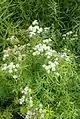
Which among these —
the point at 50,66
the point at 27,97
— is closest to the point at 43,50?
the point at 50,66

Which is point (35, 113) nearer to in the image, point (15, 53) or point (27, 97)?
point (27, 97)

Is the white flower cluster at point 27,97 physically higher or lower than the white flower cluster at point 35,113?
higher

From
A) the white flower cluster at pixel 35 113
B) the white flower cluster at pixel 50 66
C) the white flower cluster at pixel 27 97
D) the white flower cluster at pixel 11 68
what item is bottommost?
the white flower cluster at pixel 35 113

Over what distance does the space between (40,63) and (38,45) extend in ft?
0.38

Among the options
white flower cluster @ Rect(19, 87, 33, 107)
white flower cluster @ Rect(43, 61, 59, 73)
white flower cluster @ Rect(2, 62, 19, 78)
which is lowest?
white flower cluster @ Rect(19, 87, 33, 107)

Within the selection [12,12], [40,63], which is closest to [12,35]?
[12,12]

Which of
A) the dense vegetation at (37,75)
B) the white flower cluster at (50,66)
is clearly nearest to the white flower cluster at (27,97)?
the dense vegetation at (37,75)

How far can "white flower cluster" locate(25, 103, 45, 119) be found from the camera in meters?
1.75

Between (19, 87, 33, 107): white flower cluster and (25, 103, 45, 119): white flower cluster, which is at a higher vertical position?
(19, 87, 33, 107): white flower cluster

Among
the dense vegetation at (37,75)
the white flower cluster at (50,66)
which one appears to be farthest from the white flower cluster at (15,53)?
the white flower cluster at (50,66)

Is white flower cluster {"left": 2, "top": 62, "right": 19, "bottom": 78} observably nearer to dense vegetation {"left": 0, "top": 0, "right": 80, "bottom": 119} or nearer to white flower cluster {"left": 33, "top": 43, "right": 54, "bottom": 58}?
dense vegetation {"left": 0, "top": 0, "right": 80, "bottom": 119}

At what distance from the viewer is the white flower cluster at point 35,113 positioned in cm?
175

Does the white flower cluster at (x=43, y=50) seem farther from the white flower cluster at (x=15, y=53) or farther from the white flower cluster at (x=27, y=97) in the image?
the white flower cluster at (x=27, y=97)

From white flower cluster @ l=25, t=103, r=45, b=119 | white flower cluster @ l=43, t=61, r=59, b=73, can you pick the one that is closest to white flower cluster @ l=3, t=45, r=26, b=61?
white flower cluster @ l=43, t=61, r=59, b=73
